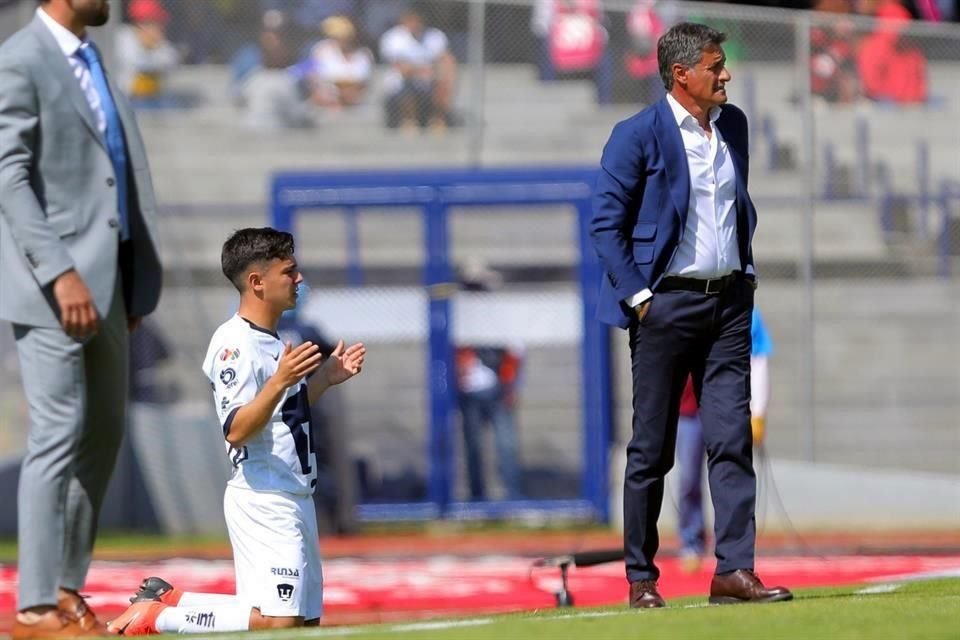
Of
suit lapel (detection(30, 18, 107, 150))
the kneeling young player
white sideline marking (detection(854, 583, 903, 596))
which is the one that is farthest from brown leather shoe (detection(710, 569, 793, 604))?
suit lapel (detection(30, 18, 107, 150))

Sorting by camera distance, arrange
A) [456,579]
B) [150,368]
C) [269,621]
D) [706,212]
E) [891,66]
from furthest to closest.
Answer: [891,66]
[150,368]
[456,579]
[706,212]
[269,621]

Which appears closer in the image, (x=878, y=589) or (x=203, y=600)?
(x=203, y=600)

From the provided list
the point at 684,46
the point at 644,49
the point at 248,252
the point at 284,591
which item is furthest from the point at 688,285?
the point at 644,49

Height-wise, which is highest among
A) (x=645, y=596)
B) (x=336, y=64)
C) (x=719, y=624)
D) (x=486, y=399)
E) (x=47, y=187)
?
(x=336, y=64)

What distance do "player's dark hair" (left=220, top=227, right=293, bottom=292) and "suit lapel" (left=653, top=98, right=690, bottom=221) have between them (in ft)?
4.47

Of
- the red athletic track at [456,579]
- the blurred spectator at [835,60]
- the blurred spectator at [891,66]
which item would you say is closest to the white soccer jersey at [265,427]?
the red athletic track at [456,579]

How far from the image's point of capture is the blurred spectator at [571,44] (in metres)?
15.5

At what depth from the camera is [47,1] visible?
7.00 m

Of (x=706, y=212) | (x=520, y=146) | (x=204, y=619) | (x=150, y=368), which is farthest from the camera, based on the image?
(x=520, y=146)

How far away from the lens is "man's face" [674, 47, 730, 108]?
6.94m

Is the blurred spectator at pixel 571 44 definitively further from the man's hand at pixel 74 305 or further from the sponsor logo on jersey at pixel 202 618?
the sponsor logo on jersey at pixel 202 618

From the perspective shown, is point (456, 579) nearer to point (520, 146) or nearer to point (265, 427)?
point (265, 427)

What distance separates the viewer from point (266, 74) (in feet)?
50.8

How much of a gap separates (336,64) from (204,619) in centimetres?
961
